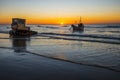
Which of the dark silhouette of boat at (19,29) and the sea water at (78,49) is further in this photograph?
the dark silhouette of boat at (19,29)

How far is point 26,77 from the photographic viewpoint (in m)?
6.11

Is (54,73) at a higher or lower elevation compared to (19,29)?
lower

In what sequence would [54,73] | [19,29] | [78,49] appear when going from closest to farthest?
[54,73], [78,49], [19,29]

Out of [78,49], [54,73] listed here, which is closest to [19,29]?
[78,49]

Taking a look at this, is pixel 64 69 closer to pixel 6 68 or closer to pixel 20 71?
pixel 20 71

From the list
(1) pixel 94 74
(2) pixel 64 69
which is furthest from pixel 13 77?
(1) pixel 94 74

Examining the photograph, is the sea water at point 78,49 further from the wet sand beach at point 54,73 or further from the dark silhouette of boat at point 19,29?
the dark silhouette of boat at point 19,29

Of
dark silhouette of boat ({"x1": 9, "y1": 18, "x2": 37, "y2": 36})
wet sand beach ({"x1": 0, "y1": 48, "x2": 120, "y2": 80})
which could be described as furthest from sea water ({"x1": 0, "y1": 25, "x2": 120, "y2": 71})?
dark silhouette of boat ({"x1": 9, "y1": 18, "x2": 37, "y2": 36})

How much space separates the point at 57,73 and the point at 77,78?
2.98ft

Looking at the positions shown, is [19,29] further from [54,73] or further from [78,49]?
[54,73]

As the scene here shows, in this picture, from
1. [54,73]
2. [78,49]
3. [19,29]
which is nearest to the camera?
[54,73]

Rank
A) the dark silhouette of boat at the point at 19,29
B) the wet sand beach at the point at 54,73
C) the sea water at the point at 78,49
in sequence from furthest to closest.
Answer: the dark silhouette of boat at the point at 19,29
the sea water at the point at 78,49
the wet sand beach at the point at 54,73

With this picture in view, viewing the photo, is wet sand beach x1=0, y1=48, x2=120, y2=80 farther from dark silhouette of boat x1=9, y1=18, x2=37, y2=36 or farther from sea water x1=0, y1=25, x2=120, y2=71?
dark silhouette of boat x1=9, y1=18, x2=37, y2=36

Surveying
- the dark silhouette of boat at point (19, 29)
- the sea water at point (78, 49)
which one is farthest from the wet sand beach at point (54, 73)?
the dark silhouette of boat at point (19, 29)
